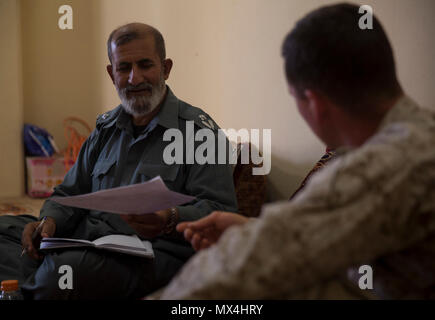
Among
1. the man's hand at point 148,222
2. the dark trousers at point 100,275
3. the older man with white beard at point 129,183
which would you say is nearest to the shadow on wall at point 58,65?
the older man with white beard at point 129,183

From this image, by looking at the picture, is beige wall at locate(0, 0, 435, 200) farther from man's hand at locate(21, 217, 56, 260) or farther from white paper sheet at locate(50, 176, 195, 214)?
man's hand at locate(21, 217, 56, 260)

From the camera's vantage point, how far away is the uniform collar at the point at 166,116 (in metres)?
2.00

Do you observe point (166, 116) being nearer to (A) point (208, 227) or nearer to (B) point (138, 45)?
(B) point (138, 45)

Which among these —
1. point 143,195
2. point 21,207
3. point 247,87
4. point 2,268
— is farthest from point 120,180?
point 21,207

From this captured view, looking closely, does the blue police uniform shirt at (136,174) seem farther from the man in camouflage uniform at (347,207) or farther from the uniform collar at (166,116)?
the man in camouflage uniform at (347,207)

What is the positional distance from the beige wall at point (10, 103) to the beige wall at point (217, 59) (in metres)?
0.32

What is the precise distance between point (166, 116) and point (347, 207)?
138cm

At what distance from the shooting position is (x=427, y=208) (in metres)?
0.75

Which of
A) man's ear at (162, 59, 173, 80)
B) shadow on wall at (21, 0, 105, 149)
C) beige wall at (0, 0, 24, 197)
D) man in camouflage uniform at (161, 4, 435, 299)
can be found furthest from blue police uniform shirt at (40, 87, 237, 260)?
shadow on wall at (21, 0, 105, 149)

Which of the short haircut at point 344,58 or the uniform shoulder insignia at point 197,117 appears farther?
the uniform shoulder insignia at point 197,117

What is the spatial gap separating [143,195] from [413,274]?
2.33 ft

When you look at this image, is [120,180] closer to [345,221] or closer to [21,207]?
[345,221]

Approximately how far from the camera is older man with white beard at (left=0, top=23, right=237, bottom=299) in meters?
1.71
